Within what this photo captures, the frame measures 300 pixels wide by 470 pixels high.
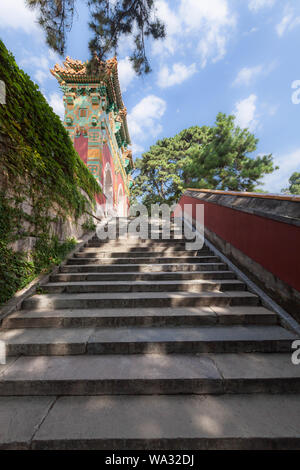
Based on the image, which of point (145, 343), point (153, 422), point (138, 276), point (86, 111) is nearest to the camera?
point (153, 422)

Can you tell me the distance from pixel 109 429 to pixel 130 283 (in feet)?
6.88

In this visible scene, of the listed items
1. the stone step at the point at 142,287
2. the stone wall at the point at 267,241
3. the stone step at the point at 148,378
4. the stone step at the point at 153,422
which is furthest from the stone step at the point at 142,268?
the stone step at the point at 153,422

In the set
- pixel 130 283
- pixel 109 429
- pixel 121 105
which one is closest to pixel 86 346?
pixel 109 429

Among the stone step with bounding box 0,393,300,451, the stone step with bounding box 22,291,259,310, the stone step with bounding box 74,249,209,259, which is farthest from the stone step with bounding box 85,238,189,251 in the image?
the stone step with bounding box 0,393,300,451

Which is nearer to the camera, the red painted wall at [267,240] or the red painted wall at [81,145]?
the red painted wall at [267,240]

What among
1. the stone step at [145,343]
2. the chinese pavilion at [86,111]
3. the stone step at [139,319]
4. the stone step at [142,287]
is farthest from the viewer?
the chinese pavilion at [86,111]

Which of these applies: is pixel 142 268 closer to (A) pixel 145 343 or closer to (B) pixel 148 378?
(A) pixel 145 343

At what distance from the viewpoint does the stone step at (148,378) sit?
1.77 metres

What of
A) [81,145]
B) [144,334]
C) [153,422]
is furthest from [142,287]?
[81,145]

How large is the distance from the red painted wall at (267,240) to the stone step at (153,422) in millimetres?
1554

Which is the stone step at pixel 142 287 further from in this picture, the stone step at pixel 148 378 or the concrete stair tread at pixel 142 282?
the stone step at pixel 148 378

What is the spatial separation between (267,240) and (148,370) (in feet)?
8.72

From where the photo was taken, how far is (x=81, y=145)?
33.5 feet

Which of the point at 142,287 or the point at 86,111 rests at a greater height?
the point at 86,111
